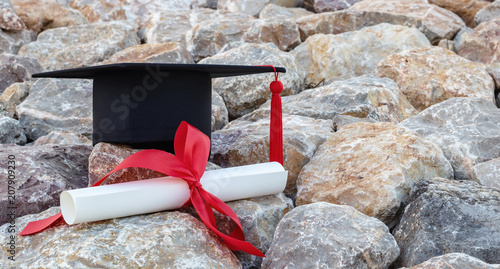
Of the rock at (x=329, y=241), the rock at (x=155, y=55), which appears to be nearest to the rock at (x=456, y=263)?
the rock at (x=329, y=241)

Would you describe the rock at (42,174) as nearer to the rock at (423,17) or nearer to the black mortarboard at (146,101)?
the black mortarboard at (146,101)

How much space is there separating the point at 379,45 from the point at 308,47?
65cm

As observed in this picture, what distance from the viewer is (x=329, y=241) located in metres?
1.67

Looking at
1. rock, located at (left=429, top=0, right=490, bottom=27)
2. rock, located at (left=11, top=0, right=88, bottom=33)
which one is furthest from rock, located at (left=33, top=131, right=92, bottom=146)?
rock, located at (left=429, top=0, right=490, bottom=27)

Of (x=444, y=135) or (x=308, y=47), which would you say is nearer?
(x=444, y=135)

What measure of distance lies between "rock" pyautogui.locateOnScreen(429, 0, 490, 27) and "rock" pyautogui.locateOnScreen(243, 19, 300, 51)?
7.48ft

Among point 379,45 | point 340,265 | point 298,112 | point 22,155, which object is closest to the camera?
point 340,265

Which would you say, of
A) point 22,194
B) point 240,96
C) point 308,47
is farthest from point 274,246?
point 308,47

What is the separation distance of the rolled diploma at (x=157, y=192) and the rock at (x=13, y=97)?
257 centimetres

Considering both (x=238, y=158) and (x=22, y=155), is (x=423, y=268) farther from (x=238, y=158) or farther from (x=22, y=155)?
(x=22, y=155)

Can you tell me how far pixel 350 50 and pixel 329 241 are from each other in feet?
10.6

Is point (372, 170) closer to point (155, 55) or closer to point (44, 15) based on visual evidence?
point (155, 55)

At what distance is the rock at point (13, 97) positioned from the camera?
13.0 feet

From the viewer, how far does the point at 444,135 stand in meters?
2.62
